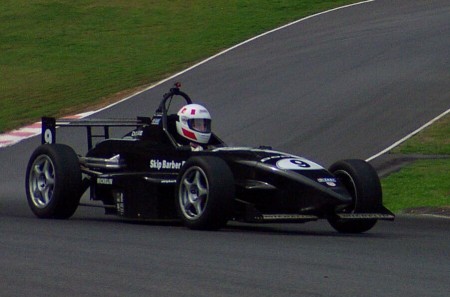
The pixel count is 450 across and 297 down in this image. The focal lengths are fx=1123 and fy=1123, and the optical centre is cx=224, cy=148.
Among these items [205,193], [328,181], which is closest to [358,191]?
[328,181]

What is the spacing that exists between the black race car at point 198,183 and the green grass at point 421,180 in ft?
12.3

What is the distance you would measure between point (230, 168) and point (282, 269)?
11.2 feet

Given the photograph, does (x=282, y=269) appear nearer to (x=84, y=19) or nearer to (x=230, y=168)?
(x=230, y=168)

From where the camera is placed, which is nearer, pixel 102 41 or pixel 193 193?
pixel 193 193

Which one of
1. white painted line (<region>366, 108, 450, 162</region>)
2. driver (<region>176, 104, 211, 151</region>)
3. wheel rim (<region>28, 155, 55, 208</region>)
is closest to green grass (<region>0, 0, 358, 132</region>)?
white painted line (<region>366, 108, 450, 162</region>)

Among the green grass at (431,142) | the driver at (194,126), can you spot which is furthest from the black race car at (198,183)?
the green grass at (431,142)

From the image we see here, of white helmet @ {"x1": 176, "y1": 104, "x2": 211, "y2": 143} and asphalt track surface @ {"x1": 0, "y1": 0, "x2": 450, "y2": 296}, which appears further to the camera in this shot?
white helmet @ {"x1": 176, "y1": 104, "x2": 211, "y2": 143}

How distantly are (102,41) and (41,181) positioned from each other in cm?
2336

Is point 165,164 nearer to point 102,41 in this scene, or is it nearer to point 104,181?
point 104,181

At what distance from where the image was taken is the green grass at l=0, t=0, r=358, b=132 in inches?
1143

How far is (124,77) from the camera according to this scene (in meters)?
30.7

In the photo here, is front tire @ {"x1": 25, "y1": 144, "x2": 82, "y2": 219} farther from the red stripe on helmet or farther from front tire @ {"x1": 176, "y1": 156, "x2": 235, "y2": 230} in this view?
front tire @ {"x1": 176, "y1": 156, "x2": 235, "y2": 230}

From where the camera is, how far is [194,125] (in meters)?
13.1

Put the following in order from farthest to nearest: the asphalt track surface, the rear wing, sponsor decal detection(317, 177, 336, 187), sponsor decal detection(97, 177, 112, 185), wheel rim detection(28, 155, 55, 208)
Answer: the rear wing → wheel rim detection(28, 155, 55, 208) → sponsor decal detection(97, 177, 112, 185) → sponsor decal detection(317, 177, 336, 187) → the asphalt track surface
